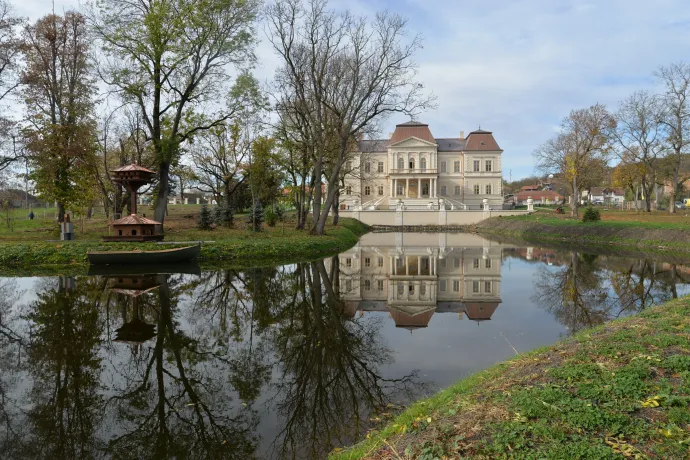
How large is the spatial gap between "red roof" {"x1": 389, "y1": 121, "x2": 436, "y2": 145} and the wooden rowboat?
49.9m

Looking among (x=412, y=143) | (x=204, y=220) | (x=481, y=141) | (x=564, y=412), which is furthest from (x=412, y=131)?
(x=564, y=412)

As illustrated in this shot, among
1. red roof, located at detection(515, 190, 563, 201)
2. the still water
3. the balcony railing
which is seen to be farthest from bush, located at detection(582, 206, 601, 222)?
red roof, located at detection(515, 190, 563, 201)

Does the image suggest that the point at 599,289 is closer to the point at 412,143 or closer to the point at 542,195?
the point at 412,143

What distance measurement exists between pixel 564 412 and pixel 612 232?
97.2 feet

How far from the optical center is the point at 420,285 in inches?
551

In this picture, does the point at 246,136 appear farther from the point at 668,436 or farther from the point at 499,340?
the point at 668,436

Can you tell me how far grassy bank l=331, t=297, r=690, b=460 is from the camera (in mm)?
3297

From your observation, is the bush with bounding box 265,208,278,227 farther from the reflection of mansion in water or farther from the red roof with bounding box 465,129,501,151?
the red roof with bounding box 465,129,501,151

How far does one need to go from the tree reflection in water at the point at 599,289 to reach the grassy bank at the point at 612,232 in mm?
7420

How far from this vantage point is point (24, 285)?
42.9ft

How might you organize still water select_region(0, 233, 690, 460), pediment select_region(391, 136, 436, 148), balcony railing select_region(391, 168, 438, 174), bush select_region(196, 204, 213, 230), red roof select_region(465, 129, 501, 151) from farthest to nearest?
red roof select_region(465, 129, 501, 151), pediment select_region(391, 136, 436, 148), balcony railing select_region(391, 168, 438, 174), bush select_region(196, 204, 213, 230), still water select_region(0, 233, 690, 460)

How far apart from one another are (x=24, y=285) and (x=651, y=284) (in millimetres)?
19275

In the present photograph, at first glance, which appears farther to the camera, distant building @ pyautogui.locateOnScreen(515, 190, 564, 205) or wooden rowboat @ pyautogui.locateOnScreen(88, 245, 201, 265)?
distant building @ pyautogui.locateOnScreen(515, 190, 564, 205)

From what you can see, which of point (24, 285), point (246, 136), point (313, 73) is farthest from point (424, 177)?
point (24, 285)
